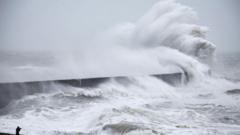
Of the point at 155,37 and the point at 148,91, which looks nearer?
the point at 148,91

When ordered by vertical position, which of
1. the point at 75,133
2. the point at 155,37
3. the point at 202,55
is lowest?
the point at 75,133

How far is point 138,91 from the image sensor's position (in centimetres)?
1131

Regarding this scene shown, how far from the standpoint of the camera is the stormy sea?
6.40 metres

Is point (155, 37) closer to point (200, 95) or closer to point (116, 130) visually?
point (200, 95)

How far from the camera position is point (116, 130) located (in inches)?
227

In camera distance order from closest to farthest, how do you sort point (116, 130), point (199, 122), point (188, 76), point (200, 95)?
point (116, 130), point (199, 122), point (200, 95), point (188, 76)

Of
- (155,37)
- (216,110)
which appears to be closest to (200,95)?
(216,110)

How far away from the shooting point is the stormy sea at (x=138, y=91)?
6.40 m

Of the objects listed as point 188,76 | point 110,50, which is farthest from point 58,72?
point 188,76

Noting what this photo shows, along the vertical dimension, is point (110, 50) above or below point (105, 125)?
above

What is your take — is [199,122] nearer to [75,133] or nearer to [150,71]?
[75,133]

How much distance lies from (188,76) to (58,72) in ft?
22.5

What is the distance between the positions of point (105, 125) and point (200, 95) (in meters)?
5.99

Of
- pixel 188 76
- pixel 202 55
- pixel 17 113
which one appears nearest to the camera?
pixel 17 113
